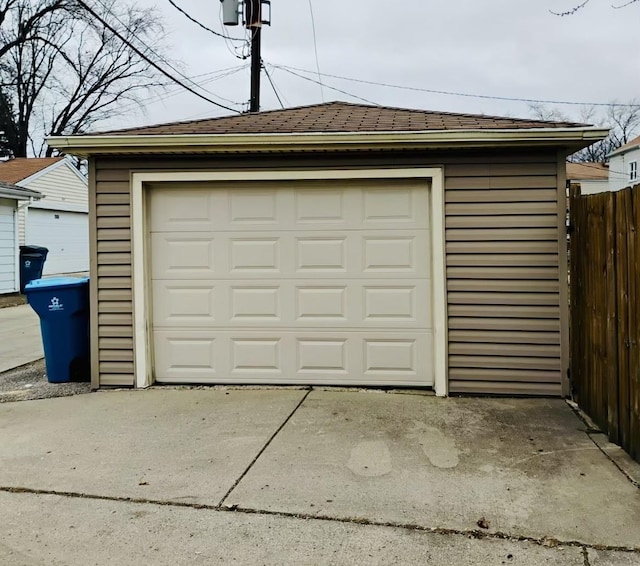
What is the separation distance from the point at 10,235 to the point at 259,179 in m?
11.4

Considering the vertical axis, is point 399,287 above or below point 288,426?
above

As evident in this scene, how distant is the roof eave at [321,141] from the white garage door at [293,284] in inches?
17.3

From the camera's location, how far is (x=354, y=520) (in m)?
3.00

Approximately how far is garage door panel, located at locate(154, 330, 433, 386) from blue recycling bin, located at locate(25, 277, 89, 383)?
2.76 ft

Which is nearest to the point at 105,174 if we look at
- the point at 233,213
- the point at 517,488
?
the point at 233,213

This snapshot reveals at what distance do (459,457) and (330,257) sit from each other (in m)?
2.38

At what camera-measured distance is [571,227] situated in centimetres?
512

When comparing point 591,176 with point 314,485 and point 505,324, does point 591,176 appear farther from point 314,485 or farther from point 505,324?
point 314,485

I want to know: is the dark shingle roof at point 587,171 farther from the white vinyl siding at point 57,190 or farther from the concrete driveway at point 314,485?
the concrete driveway at point 314,485

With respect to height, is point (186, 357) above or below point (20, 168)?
below

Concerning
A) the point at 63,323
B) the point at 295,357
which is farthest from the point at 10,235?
the point at 295,357

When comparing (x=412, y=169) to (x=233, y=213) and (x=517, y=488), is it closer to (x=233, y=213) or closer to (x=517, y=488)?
(x=233, y=213)

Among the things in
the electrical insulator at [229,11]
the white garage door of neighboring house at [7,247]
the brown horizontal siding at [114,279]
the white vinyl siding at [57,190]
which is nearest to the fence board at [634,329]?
the brown horizontal siding at [114,279]

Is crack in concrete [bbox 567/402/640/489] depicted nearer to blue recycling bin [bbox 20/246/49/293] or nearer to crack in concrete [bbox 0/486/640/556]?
crack in concrete [bbox 0/486/640/556]
